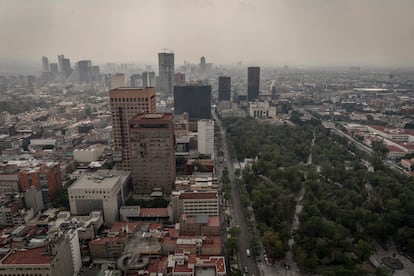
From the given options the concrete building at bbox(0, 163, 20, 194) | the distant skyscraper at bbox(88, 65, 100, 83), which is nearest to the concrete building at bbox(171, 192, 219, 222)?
the concrete building at bbox(0, 163, 20, 194)

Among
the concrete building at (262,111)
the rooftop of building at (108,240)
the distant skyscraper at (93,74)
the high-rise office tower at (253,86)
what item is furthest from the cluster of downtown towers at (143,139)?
the distant skyscraper at (93,74)

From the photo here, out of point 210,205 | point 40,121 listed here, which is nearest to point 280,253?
point 210,205

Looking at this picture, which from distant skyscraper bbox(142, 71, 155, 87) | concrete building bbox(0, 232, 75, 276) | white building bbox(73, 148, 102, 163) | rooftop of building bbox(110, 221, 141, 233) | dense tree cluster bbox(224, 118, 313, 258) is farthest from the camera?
distant skyscraper bbox(142, 71, 155, 87)

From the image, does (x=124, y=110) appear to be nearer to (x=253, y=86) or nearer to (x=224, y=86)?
(x=224, y=86)

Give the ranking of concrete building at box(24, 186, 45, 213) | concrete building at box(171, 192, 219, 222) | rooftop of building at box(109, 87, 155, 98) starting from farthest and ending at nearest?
rooftop of building at box(109, 87, 155, 98) < concrete building at box(24, 186, 45, 213) < concrete building at box(171, 192, 219, 222)

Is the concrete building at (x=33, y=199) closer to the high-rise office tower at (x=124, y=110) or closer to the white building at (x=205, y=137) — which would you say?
the high-rise office tower at (x=124, y=110)

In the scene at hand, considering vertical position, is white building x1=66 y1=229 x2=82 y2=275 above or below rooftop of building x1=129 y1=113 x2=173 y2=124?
below

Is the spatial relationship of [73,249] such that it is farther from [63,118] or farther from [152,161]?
[63,118]

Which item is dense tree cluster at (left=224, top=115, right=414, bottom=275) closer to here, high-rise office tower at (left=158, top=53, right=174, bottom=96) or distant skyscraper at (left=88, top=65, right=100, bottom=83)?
high-rise office tower at (left=158, top=53, right=174, bottom=96)
